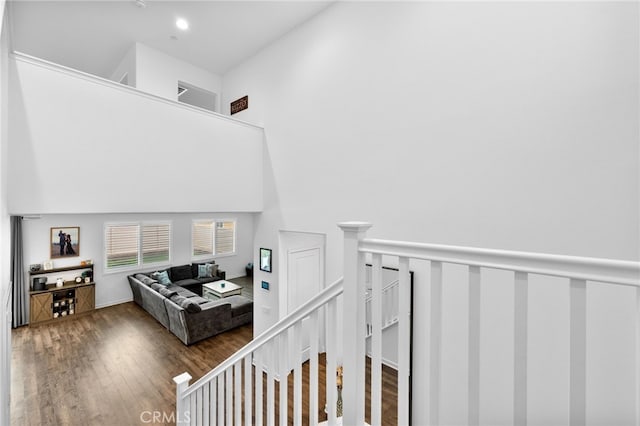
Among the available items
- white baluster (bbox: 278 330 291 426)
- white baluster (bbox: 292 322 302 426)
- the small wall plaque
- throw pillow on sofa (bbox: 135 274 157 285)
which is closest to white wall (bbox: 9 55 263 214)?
the small wall plaque

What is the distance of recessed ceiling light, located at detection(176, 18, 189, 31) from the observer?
12.4ft

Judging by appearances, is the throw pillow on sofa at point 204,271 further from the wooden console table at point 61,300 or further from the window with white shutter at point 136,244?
the wooden console table at point 61,300

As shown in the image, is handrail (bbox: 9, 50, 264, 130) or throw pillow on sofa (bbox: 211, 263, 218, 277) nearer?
handrail (bbox: 9, 50, 264, 130)

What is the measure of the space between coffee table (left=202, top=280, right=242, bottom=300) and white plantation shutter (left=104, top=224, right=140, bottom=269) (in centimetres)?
194

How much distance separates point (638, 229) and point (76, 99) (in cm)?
450

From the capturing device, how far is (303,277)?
4.43 m

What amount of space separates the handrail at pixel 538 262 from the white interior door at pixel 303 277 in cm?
335

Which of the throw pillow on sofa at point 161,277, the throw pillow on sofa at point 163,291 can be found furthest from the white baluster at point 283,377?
the throw pillow on sofa at point 161,277

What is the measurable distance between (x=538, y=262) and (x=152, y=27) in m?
5.07

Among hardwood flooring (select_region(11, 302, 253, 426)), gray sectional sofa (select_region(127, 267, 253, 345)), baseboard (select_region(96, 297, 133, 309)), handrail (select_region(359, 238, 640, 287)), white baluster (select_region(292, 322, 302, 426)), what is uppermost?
handrail (select_region(359, 238, 640, 287))

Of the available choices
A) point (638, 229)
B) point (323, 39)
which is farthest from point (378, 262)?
point (323, 39)

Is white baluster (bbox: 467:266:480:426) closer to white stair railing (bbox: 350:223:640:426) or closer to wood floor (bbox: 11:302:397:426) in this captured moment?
white stair railing (bbox: 350:223:640:426)

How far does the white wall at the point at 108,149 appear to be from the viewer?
2.37 metres

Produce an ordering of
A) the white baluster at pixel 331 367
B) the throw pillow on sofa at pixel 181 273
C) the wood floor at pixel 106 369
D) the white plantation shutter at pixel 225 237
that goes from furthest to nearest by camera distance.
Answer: the white plantation shutter at pixel 225 237 < the throw pillow on sofa at pixel 181 273 < the wood floor at pixel 106 369 < the white baluster at pixel 331 367
